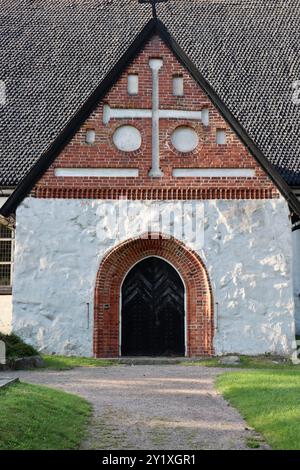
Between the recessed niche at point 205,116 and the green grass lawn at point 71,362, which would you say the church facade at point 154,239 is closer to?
the recessed niche at point 205,116

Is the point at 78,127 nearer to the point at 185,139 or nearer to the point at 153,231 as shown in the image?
the point at 185,139

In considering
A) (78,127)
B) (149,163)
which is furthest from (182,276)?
(78,127)

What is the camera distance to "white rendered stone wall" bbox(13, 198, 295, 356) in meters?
13.1

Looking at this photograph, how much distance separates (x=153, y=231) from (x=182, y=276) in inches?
49.6

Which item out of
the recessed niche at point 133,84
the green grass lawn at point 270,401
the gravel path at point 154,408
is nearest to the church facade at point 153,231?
the recessed niche at point 133,84

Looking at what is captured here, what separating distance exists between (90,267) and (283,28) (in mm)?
13441

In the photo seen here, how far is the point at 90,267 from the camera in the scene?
13.3m

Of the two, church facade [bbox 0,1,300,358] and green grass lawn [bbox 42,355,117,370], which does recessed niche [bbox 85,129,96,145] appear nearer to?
church facade [bbox 0,1,300,358]

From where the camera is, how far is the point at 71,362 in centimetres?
1211

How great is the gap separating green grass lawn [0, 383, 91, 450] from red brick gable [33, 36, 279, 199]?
6.85 meters

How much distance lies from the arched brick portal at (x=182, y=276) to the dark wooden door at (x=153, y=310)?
21 centimetres

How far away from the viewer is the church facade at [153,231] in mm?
13148
